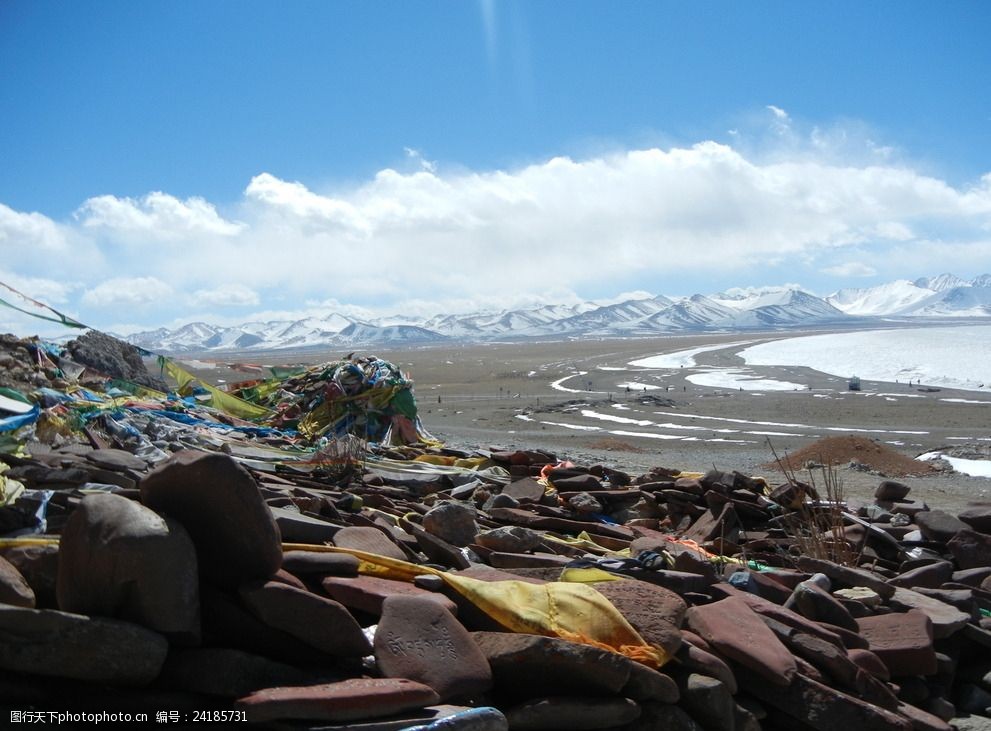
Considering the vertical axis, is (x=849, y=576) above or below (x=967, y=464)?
above

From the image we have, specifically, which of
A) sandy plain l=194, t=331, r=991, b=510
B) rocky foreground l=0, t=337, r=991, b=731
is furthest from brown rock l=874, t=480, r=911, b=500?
sandy plain l=194, t=331, r=991, b=510

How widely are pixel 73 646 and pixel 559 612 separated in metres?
2.18

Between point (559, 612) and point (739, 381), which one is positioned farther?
point (739, 381)

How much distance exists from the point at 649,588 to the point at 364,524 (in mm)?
2270

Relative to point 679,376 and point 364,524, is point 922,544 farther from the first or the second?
point 679,376

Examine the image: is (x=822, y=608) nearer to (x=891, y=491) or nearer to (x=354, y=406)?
(x=891, y=491)

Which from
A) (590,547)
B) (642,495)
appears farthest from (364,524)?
(642,495)

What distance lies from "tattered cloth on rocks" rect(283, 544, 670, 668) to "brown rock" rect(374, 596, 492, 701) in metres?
0.35

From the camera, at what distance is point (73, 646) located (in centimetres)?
303

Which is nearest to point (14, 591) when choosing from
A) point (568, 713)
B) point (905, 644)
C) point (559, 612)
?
point (568, 713)

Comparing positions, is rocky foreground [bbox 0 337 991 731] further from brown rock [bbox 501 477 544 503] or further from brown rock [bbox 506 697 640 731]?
brown rock [bbox 501 477 544 503]

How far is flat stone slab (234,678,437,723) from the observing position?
3100 millimetres

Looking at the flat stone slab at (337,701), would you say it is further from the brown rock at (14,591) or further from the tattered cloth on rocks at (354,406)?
the tattered cloth on rocks at (354,406)

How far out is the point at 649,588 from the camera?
4629mm
